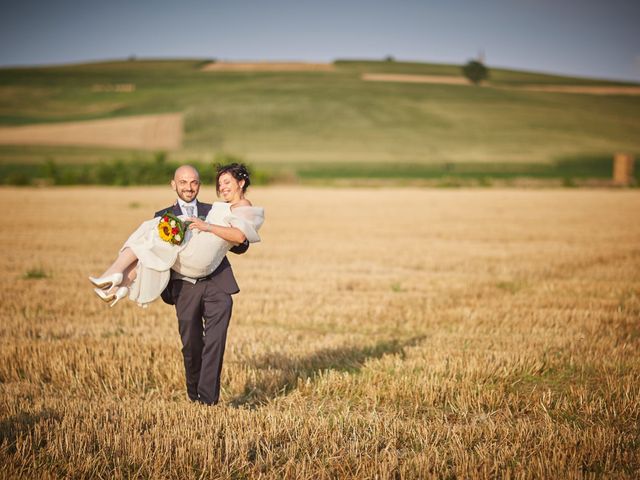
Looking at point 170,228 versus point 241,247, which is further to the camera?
point 241,247

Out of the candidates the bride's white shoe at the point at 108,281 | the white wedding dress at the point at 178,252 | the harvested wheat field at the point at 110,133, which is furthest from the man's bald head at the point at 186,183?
the harvested wheat field at the point at 110,133

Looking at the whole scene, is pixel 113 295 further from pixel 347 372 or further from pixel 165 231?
pixel 347 372

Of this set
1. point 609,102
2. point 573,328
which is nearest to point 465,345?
point 573,328

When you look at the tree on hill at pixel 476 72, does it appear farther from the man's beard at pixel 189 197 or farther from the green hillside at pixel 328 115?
the man's beard at pixel 189 197

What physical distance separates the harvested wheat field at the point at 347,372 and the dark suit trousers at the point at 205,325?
0.26 meters

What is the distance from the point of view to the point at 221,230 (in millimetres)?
5359

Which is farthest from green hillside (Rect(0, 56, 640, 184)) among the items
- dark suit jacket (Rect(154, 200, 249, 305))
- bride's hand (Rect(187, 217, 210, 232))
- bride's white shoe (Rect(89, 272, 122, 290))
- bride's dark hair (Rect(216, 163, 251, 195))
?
bride's hand (Rect(187, 217, 210, 232))

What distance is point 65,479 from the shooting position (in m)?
4.27

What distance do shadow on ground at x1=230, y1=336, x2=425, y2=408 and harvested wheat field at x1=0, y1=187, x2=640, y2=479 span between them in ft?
0.09

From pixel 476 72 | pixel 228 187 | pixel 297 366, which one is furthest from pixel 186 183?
pixel 476 72

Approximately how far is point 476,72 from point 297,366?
4491 inches

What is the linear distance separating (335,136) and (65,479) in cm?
7882

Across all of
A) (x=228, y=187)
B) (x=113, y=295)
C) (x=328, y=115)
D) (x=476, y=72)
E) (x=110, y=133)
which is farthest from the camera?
(x=476, y=72)

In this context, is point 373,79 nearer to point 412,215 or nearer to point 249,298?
point 412,215
